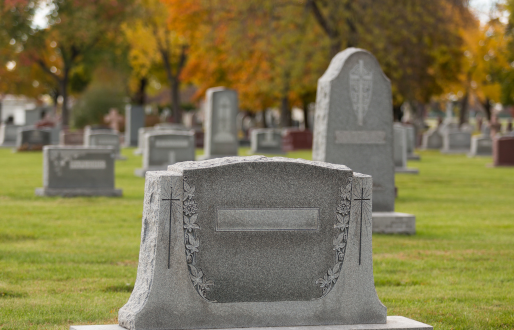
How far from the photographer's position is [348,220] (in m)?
5.10

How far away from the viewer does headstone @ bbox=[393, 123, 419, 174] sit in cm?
2106

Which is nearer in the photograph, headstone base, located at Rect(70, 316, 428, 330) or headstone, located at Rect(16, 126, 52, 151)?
headstone base, located at Rect(70, 316, 428, 330)

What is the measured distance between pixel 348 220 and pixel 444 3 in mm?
30596

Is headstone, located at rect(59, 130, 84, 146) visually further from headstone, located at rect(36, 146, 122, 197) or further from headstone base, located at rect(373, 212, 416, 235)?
headstone base, located at rect(373, 212, 416, 235)

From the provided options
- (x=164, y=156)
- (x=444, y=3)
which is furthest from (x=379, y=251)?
(x=444, y=3)

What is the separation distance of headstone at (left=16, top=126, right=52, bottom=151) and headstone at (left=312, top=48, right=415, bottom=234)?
22.6 meters

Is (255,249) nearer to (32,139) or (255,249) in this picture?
(255,249)

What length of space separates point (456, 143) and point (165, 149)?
1947cm

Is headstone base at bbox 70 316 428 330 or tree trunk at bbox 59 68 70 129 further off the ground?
tree trunk at bbox 59 68 70 129

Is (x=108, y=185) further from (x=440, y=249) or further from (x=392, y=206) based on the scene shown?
(x=440, y=249)

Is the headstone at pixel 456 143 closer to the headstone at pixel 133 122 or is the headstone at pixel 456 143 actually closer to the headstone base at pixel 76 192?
the headstone at pixel 133 122

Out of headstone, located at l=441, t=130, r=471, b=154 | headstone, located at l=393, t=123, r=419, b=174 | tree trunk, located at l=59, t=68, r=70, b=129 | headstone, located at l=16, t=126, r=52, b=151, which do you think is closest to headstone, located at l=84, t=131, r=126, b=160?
headstone, located at l=16, t=126, r=52, b=151

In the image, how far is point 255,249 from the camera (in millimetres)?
4977

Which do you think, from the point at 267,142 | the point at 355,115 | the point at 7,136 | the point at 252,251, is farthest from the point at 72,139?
the point at 252,251
